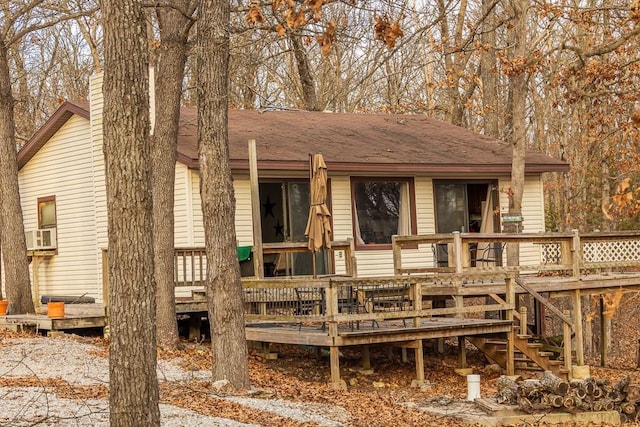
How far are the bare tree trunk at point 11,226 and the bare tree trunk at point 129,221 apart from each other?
11209mm

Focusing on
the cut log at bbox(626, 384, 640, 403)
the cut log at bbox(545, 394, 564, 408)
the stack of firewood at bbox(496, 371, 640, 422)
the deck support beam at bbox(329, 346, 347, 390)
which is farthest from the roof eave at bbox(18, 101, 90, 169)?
the cut log at bbox(626, 384, 640, 403)

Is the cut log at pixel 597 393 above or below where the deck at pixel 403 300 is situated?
below

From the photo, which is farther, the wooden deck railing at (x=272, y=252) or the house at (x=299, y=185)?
the house at (x=299, y=185)

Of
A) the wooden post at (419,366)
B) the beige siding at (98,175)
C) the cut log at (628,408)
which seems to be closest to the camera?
the cut log at (628,408)

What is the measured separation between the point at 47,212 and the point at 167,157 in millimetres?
7828

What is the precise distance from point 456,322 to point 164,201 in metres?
4.90

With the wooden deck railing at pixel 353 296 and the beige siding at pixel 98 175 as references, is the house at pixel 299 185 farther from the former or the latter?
the wooden deck railing at pixel 353 296

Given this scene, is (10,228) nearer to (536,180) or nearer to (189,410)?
(189,410)

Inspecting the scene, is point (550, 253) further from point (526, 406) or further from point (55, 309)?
point (55, 309)

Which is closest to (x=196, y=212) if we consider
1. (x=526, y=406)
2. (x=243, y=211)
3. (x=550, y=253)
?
(x=243, y=211)

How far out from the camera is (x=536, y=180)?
2148 centimetres

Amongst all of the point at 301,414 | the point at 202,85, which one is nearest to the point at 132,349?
the point at 301,414

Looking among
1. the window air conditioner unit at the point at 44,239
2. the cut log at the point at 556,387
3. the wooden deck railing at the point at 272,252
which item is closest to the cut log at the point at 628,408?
the cut log at the point at 556,387

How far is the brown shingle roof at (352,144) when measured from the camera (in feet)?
61.1
